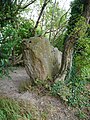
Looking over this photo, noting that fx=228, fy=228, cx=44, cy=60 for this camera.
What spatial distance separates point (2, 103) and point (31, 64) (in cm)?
114

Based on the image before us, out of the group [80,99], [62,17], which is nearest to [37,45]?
[80,99]

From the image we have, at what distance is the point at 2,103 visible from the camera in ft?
12.6

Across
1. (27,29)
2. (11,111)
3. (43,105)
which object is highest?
(27,29)

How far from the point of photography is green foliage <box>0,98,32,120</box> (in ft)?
12.0

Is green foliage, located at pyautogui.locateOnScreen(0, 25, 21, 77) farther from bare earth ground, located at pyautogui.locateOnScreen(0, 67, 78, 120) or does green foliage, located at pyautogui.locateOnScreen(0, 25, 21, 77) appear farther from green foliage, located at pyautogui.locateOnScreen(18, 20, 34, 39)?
green foliage, located at pyautogui.locateOnScreen(18, 20, 34, 39)

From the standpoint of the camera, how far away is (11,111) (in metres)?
3.76

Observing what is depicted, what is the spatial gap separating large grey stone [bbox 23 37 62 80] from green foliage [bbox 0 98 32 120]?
35.7 inches

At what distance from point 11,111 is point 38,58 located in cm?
135

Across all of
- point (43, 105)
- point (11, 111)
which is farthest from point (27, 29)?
point (11, 111)

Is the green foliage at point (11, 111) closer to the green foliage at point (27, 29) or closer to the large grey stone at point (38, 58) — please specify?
the large grey stone at point (38, 58)

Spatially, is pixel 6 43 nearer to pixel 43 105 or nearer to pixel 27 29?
pixel 43 105

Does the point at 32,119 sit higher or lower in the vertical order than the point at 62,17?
lower

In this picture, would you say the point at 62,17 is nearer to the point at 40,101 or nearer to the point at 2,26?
the point at 2,26

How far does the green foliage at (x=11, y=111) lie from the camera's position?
3.66 metres
